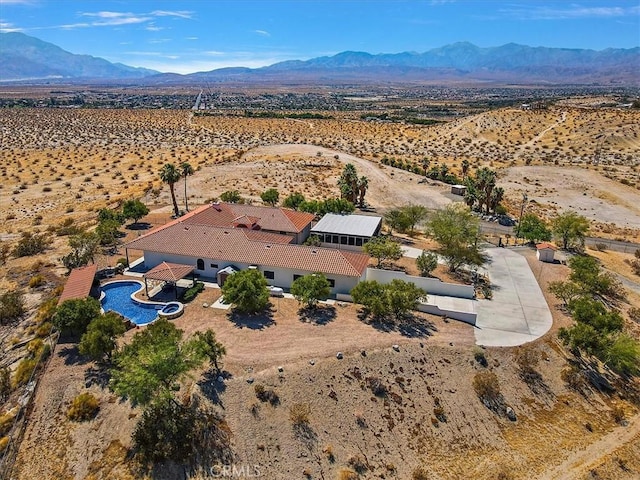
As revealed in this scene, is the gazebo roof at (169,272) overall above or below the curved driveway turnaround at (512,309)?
above

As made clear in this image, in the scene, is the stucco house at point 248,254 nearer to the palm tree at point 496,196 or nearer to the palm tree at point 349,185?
the palm tree at point 349,185

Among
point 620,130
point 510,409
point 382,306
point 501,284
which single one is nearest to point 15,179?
point 382,306

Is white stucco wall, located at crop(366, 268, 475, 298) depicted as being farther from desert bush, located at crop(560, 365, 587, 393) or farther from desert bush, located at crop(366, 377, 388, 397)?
desert bush, located at crop(366, 377, 388, 397)

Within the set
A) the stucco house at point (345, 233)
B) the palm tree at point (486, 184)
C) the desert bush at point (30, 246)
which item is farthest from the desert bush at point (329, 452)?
the palm tree at point (486, 184)

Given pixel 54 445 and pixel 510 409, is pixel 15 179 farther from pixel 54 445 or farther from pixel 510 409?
pixel 510 409

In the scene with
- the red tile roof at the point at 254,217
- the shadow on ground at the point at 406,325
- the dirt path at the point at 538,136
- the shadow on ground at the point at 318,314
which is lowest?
the dirt path at the point at 538,136

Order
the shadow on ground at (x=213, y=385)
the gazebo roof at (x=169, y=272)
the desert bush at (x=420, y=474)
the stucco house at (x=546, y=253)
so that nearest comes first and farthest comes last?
the desert bush at (x=420, y=474) < the shadow on ground at (x=213, y=385) < the gazebo roof at (x=169, y=272) < the stucco house at (x=546, y=253)

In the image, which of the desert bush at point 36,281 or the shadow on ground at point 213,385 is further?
the desert bush at point 36,281

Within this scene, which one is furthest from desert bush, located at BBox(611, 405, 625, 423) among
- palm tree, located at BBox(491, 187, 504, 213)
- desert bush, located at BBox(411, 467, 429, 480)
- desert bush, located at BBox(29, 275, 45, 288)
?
desert bush, located at BBox(29, 275, 45, 288)
